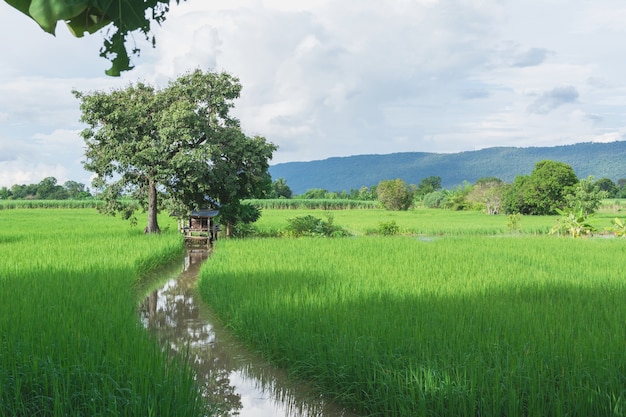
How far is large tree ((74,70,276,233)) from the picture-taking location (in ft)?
62.6

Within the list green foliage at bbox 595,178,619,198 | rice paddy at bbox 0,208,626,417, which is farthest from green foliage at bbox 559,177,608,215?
green foliage at bbox 595,178,619,198

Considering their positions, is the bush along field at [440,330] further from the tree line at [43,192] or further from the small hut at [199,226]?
the tree line at [43,192]

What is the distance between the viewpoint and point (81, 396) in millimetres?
4191

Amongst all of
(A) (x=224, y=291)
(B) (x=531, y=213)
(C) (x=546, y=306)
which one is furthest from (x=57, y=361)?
(B) (x=531, y=213)

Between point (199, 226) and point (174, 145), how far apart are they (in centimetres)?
343

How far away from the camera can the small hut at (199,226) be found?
20322mm

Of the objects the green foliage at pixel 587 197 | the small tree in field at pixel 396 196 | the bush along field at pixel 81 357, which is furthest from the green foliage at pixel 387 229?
the small tree in field at pixel 396 196

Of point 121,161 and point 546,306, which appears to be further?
point 121,161

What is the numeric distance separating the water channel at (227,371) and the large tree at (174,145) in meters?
10.1

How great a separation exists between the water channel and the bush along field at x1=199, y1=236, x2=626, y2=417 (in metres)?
0.18

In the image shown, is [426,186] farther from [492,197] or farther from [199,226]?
[199,226]

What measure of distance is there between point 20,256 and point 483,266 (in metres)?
10.5

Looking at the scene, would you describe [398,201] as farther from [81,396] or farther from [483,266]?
[81,396]

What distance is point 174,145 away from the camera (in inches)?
762
